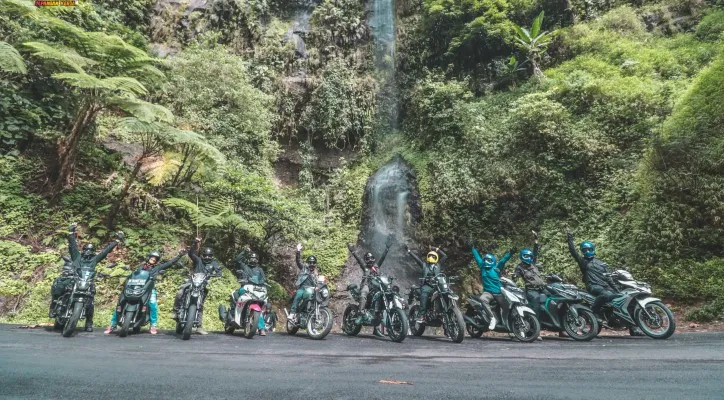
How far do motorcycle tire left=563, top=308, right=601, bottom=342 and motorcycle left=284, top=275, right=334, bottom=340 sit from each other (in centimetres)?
484

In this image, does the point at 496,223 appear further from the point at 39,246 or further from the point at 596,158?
the point at 39,246

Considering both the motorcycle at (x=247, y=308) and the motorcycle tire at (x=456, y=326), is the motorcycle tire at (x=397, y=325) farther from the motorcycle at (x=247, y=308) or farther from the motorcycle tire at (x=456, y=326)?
the motorcycle at (x=247, y=308)

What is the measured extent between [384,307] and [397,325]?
27.9 inches

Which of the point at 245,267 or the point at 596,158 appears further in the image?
the point at 596,158

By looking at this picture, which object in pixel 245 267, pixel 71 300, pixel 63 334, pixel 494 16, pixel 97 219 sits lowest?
pixel 63 334

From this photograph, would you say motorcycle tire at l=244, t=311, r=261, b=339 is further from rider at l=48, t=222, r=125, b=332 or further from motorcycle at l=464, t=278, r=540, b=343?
motorcycle at l=464, t=278, r=540, b=343

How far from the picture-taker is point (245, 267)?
8930 mm

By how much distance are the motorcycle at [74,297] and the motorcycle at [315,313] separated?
4.03 meters

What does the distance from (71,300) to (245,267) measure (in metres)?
3.23

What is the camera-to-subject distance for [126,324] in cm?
732

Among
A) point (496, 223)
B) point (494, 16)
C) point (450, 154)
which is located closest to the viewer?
point (496, 223)

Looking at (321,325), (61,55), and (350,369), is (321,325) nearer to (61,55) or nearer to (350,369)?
(350,369)

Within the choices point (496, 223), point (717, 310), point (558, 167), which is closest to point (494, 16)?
point (558, 167)

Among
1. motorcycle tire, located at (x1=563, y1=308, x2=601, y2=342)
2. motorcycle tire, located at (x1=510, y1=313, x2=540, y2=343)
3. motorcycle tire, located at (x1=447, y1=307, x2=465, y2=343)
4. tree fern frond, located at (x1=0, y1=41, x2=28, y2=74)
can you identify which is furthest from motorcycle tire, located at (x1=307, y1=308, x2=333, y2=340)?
tree fern frond, located at (x1=0, y1=41, x2=28, y2=74)
